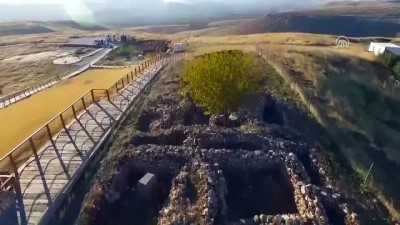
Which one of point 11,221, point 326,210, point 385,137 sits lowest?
point 385,137

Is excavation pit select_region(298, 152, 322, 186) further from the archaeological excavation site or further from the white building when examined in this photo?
the white building

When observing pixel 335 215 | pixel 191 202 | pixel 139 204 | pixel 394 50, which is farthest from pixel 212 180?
pixel 394 50

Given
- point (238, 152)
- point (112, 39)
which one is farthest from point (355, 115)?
point (112, 39)

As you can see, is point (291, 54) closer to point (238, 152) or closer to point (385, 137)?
point (385, 137)

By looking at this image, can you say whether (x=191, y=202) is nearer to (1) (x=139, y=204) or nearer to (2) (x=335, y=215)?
(1) (x=139, y=204)

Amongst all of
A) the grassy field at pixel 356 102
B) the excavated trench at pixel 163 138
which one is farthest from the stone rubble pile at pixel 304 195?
the excavated trench at pixel 163 138

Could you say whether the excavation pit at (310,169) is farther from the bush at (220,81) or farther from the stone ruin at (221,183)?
the bush at (220,81)
